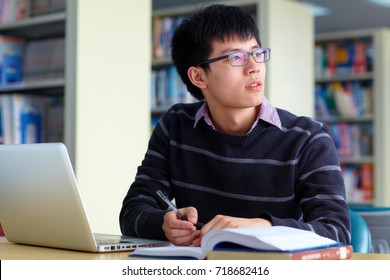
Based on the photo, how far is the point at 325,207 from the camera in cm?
176

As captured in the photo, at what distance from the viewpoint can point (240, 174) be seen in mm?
2006

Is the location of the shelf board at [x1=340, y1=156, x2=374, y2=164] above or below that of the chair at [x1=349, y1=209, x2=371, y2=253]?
above

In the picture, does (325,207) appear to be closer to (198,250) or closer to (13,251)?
(198,250)

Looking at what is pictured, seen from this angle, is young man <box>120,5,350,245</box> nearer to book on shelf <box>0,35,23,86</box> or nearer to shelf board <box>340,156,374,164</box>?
book on shelf <box>0,35,23,86</box>

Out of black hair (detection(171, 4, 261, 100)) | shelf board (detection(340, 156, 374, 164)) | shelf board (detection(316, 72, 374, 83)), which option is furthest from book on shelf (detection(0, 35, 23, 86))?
shelf board (detection(340, 156, 374, 164))

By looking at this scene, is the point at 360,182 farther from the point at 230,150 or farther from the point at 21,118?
the point at 230,150

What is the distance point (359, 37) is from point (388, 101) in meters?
0.61

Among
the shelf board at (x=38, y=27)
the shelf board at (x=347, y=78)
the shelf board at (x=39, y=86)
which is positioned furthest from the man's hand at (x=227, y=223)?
the shelf board at (x=347, y=78)

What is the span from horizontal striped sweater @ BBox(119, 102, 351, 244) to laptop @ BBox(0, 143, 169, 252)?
0.29 m

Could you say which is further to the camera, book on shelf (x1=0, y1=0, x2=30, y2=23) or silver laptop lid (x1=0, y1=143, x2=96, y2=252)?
book on shelf (x1=0, y1=0, x2=30, y2=23)

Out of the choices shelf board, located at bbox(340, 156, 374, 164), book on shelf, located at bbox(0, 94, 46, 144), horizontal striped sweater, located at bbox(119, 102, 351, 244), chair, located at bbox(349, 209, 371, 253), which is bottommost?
chair, located at bbox(349, 209, 371, 253)

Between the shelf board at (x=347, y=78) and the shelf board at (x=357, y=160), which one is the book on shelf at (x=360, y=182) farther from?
the shelf board at (x=347, y=78)

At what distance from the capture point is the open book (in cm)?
128

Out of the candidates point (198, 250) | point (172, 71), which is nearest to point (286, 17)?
point (172, 71)
